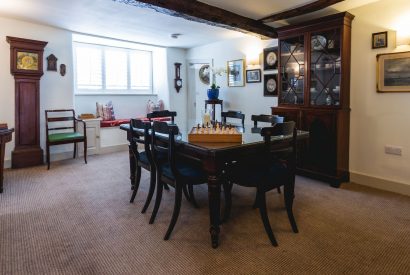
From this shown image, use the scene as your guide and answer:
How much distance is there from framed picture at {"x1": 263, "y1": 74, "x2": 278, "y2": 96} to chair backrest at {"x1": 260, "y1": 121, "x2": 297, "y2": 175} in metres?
2.43

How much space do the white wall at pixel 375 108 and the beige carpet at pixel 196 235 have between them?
1.18 ft

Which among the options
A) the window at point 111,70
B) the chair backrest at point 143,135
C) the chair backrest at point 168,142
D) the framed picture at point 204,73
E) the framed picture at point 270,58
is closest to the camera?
the chair backrest at point 168,142

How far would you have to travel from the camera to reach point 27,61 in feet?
13.8

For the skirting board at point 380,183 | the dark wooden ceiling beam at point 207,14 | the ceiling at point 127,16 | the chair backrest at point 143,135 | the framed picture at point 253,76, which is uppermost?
the ceiling at point 127,16

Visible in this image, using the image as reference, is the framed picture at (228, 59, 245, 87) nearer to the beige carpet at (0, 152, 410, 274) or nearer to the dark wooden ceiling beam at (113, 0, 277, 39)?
the dark wooden ceiling beam at (113, 0, 277, 39)

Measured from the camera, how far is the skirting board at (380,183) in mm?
3150

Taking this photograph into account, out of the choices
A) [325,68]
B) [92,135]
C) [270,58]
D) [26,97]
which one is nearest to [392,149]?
[325,68]

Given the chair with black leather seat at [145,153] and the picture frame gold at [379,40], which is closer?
the chair with black leather seat at [145,153]

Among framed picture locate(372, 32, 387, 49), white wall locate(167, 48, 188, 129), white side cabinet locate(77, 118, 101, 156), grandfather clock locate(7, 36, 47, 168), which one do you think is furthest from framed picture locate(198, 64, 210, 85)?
framed picture locate(372, 32, 387, 49)

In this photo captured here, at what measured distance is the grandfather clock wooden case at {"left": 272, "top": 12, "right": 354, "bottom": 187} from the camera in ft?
11.1

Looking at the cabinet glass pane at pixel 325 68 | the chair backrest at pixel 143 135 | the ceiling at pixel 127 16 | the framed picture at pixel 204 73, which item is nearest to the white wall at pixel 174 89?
the framed picture at pixel 204 73

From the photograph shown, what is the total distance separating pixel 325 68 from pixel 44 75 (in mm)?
4262

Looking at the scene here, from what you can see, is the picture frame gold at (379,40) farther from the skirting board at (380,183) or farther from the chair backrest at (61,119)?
the chair backrest at (61,119)

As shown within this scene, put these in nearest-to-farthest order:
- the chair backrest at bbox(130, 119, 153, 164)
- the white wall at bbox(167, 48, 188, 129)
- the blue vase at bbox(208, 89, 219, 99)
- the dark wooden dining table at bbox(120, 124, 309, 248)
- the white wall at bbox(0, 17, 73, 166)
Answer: the dark wooden dining table at bbox(120, 124, 309, 248), the chair backrest at bbox(130, 119, 153, 164), the white wall at bbox(0, 17, 73, 166), the blue vase at bbox(208, 89, 219, 99), the white wall at bbox(167, 48, 188, 129)
